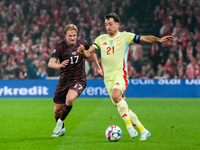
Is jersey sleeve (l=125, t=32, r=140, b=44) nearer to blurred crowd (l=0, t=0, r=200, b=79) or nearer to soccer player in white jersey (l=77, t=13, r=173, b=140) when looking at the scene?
soccer player in white jersey (l=77, t=13, r=173, b=140)

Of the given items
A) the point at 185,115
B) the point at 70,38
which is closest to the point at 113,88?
the point at 70,38

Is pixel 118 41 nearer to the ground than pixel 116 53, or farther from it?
farther from it

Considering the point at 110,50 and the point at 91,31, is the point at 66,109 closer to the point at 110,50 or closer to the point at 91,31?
the point at 110,50

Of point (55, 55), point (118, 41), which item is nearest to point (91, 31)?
point (55, 55)

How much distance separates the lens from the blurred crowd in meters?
16.6

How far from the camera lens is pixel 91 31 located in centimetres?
1864

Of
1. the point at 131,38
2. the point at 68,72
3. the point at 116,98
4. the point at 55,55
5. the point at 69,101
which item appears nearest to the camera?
the point at 116,98

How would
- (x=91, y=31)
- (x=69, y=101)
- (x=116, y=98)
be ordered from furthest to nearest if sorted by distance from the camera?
(x=91, y=31), (x=69, y=101), (x=116, y=98)

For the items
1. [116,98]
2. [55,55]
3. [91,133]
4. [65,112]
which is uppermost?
[55,55]

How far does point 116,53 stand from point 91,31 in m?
13.1

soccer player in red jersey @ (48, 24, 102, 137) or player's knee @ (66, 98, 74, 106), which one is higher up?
soccer player in red jersey @ (48, 24, 102, 137)

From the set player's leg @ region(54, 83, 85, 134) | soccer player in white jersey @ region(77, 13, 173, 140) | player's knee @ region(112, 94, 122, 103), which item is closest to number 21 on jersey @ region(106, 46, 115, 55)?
soccer player in white jersey @ region(77, 13, 173, 140)

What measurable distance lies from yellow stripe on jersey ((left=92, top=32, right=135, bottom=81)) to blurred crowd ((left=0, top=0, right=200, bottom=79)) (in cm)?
1023

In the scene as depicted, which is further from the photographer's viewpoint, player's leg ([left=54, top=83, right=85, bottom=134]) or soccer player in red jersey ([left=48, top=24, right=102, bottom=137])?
soccer player in red jersey ([left=48, top=24, right=102, bottom=137])
